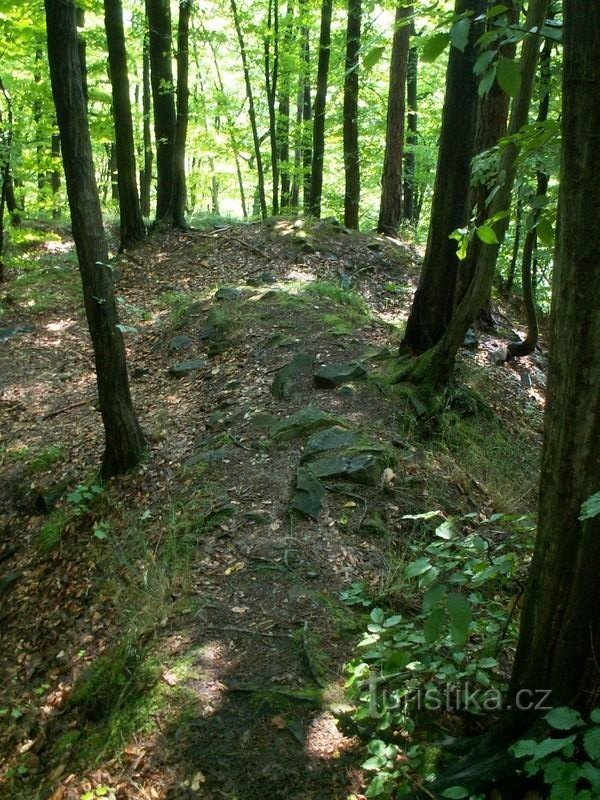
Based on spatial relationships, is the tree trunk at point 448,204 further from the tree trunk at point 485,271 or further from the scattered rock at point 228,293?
the scattered rock at point 228,293

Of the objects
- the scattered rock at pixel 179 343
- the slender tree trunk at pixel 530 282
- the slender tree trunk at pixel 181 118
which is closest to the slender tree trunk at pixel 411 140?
the slender tree trunk at pixel 181 118

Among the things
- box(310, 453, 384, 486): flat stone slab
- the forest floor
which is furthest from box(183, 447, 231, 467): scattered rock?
box(310, 453, 384, 486): flat stone slab

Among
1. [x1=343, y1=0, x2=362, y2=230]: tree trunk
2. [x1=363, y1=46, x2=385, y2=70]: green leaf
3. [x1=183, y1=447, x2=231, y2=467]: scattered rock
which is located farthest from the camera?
[x1=343, y1=0, x2=362, y2=230]: tree trunk

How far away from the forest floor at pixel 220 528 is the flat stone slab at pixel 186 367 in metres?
0.04

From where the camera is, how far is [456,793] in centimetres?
217

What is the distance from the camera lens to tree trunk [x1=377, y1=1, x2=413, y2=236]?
38.9 feet

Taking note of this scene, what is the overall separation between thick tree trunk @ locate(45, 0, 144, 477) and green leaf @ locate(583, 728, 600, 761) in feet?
15.5

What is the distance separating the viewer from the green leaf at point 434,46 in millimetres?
1913

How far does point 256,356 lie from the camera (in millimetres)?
7465

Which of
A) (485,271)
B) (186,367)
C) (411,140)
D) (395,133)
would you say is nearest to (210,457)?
(186,367)

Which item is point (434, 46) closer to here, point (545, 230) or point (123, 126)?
point (545, 230)

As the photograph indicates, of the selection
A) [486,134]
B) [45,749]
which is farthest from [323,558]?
[486,134]

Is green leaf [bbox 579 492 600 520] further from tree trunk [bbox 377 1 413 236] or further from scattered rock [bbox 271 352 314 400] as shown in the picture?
tree trunk [bbox 377 1 413 236]

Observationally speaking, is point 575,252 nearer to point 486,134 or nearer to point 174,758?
point 174,758
